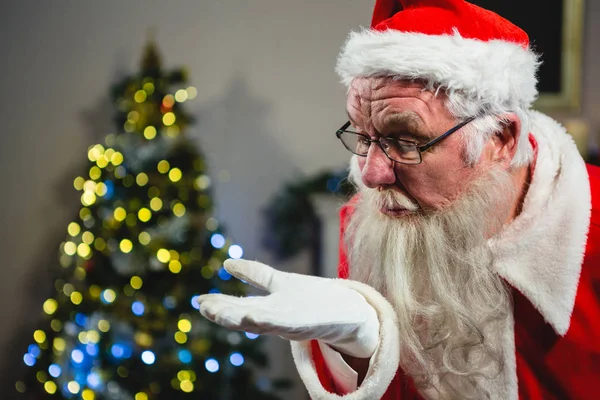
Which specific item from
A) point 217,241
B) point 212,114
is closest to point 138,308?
point 217,241

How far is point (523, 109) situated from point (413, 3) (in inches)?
13.0

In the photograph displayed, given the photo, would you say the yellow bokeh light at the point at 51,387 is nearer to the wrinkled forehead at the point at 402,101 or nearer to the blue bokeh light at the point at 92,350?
the blue bokeh light at the point at 92,350

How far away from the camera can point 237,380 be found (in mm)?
3066

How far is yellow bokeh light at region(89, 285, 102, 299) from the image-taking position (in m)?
2.90

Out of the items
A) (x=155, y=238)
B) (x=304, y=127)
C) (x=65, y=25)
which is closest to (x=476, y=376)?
(x=155, y=238)

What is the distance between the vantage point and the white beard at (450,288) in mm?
1334

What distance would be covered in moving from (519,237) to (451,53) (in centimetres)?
40

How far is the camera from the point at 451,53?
130 centimetres

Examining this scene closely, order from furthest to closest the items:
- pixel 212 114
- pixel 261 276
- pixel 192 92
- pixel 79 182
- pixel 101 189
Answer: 1. pixel 212 114
2. pixel 192 92
3. pixel 79 182
4. pixel 101 189
5. pixel 261 276

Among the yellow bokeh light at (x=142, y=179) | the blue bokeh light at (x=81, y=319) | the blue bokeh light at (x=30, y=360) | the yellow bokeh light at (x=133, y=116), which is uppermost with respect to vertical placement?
the yellow bokeh light at (x=133, y=116)

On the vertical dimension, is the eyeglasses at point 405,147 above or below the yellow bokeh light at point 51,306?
above

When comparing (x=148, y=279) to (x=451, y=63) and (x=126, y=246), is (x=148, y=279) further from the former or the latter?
(x=451, y=63)

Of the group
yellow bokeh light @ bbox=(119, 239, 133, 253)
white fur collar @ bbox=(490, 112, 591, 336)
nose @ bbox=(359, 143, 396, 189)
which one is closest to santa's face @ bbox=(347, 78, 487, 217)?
nose @ bbox=(359, 143, 396, 189)

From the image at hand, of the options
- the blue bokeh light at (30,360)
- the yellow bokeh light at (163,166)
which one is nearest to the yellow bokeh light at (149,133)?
the yellow bokeh light at (163,166)
